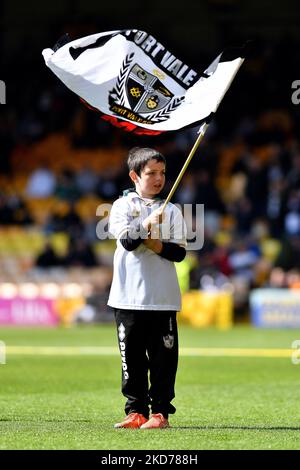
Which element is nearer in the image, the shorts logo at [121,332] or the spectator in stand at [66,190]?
the shorts logo at [121,332]

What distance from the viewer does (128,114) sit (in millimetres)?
9430

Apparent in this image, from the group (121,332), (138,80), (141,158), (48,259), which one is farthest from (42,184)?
(121,332)

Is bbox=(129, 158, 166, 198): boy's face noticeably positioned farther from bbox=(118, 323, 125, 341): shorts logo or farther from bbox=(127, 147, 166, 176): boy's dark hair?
bbox=(118, 323, 125, 341): shorts logo

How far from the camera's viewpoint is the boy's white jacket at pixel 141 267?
9039 mm

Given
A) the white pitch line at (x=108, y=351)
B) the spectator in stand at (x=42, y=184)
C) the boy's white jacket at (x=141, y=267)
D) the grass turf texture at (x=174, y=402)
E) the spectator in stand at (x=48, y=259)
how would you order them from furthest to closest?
the spectator in stand at (x=42, y=184) < the spectator in stand at (x=48, y=259) < the white pitch line at (x=108, y=351) < the boy's white jacket at (x=141, y=267) < the grass turf texture at (x=174, y=402)

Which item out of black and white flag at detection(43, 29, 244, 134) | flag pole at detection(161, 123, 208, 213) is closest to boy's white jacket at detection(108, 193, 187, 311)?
flag pole at detection(161, 123, 208, 213)

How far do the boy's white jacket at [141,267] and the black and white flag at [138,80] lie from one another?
2.28 ft

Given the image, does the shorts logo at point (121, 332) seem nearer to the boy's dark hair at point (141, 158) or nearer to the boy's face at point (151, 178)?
the boy's face at point (151, 178)

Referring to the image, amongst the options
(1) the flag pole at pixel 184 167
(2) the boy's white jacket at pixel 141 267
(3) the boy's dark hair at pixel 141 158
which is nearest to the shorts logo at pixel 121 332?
(2) the boy's white jacket at pixel 141 267

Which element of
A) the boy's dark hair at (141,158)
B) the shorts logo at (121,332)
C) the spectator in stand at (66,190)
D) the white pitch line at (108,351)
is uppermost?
the spectator in stand at (66,190)

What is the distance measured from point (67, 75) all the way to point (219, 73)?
129cm

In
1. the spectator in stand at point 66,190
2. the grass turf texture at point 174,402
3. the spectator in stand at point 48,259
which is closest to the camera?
the grass turf texture at point 174,402

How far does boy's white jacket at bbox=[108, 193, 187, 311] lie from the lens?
9039mm

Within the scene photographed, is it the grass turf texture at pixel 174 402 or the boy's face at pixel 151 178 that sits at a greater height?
the boy's face at pixel 151 178
